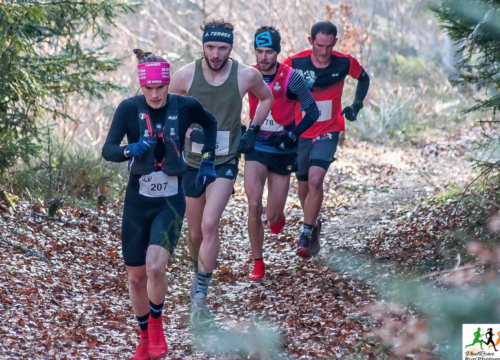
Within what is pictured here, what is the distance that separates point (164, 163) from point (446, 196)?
5.32 m

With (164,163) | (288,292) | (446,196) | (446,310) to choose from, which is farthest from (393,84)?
(446,310)

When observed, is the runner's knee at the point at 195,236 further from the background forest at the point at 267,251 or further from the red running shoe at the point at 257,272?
the red running shoe at the point at 257,272

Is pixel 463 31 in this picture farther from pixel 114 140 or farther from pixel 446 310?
pixel 446 310

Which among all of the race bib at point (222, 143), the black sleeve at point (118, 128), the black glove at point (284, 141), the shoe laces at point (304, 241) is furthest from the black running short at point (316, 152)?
the black sleeve at point (118, 128)

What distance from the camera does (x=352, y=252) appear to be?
7.16m

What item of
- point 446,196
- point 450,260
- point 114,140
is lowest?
point 450,260

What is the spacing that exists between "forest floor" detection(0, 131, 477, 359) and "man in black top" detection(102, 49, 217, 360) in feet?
1.72

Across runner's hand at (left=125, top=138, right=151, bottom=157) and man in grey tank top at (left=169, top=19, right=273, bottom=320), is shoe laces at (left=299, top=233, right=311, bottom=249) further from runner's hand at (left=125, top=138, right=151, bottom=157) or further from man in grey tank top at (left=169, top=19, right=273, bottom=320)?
runner's hand at (left=125, top=138, right=151, bottom=157)

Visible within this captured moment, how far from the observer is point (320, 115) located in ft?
23.3

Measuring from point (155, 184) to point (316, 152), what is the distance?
3118mm

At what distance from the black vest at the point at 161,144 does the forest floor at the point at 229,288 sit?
1464mm

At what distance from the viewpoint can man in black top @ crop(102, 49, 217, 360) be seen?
4199 mm

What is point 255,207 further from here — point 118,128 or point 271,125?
point 118,128

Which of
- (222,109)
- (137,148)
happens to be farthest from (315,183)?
(137,148)
